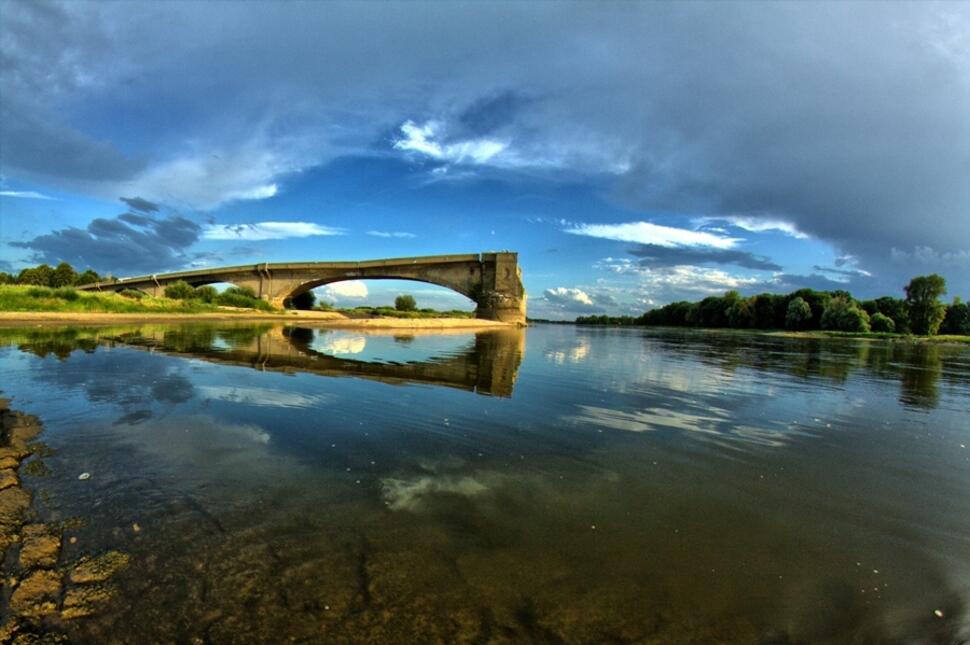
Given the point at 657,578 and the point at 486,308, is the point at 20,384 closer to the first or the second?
A: the point at 657,578

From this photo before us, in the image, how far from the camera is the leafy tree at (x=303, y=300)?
8861 cm

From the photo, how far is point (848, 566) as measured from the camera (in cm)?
379

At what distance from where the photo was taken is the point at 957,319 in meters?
98.9

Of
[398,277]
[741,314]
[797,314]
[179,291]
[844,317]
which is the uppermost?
[398,277]

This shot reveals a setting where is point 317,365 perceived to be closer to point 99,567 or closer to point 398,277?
point 99,567

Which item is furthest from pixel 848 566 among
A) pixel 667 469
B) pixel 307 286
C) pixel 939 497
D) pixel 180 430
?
pixel 307 286

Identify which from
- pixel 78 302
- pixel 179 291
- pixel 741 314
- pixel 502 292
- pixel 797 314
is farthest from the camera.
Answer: pixel 741 314

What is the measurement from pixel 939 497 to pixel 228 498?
27.3ft

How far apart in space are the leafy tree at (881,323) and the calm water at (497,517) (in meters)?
112

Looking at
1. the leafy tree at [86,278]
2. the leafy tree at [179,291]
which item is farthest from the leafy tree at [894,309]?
the leafy tree at [86,278]

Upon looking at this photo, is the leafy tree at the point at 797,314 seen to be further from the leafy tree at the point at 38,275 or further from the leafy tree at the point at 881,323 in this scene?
the leafy tree at the point at 38,275

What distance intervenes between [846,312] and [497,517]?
111608 mm

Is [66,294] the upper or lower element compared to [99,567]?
upper

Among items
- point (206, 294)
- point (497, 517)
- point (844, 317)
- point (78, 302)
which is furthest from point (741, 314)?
point (497, 517)
